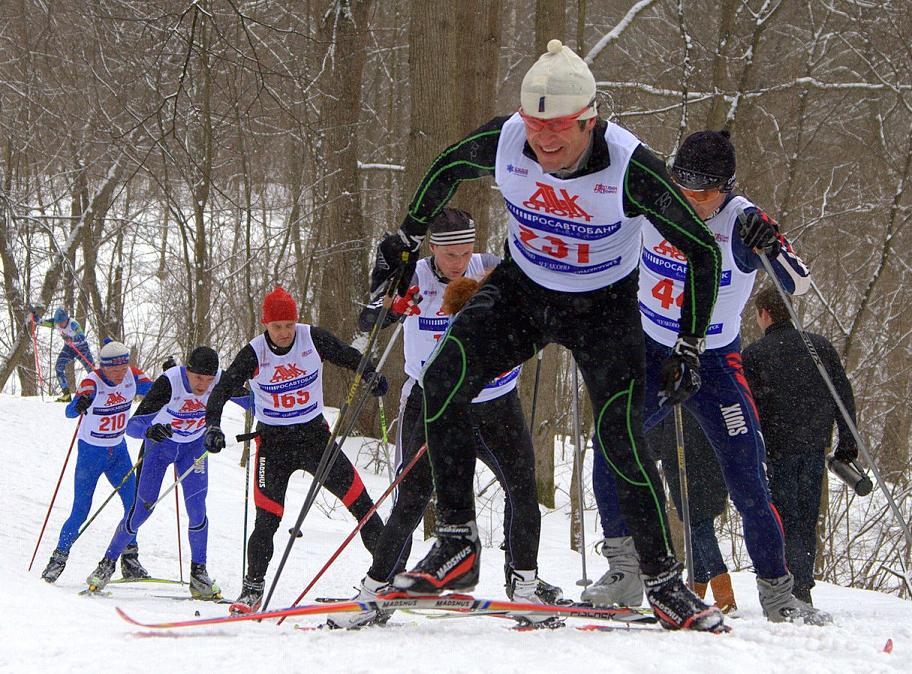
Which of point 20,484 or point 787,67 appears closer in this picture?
point 20,484

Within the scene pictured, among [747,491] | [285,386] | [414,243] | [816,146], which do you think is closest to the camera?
[414,243]

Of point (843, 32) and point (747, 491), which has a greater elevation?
point (843, 32)

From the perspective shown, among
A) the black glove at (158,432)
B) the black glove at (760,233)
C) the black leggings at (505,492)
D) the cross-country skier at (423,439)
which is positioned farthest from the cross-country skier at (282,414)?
the black glove at (760,233)

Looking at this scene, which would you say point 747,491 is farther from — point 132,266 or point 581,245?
point 132,266

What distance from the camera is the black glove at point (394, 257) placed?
13.0 ft

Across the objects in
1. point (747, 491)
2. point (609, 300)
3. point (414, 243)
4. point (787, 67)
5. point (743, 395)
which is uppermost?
point (787, 67)

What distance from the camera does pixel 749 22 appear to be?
1277 cm

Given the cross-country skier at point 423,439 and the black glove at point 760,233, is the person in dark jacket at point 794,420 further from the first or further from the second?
the cross-country skier at point 423,439

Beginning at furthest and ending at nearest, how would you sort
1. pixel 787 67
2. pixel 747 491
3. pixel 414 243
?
1. pixel 787 67
2. pixel 747 491
3. pixel 414 243

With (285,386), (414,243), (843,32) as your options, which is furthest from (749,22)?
(414,243)

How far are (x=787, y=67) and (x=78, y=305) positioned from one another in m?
17.0

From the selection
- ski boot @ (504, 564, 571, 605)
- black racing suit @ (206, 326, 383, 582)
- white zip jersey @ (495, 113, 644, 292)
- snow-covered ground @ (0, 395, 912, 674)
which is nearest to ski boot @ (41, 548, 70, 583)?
snow-covered ground @ (0, 395, 912, 674)

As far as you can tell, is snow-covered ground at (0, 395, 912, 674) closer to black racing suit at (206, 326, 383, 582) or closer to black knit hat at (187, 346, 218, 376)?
black racing suit at (206, 326, 383, 582)

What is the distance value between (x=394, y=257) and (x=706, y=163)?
1534 mm
